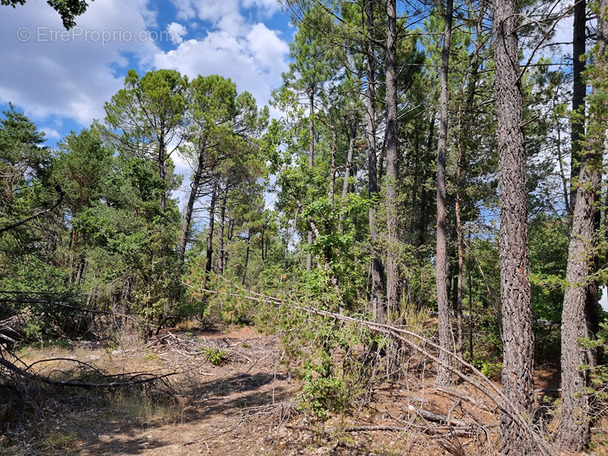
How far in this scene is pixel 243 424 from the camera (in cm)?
479

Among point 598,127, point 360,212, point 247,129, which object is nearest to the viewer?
point 598,127

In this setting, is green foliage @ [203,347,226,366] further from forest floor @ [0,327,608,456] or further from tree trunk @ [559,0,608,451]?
tree trunk @ [559,0,608,451]

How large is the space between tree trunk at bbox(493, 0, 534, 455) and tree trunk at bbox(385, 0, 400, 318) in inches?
123

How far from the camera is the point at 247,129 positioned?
15945 mm

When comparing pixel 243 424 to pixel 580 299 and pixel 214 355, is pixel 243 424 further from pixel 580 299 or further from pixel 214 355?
pixel 580 299

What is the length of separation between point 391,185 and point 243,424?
5547 mm

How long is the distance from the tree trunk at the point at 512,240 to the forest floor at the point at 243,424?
1.71ft

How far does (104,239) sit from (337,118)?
10.1 metres

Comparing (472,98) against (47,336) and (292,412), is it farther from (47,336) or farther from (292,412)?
(47,336)

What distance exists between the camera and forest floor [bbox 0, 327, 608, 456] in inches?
164

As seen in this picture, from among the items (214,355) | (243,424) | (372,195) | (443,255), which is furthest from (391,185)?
(214,355)

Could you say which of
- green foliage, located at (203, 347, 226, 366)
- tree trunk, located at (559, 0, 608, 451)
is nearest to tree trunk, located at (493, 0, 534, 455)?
tree trunk, located at (559, 0, 608, 451)

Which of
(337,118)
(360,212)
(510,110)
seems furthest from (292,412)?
(337,118)

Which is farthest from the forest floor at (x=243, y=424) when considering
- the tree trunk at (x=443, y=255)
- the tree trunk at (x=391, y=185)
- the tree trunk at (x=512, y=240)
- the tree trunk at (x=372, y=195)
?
the tree trunk at (x=391, y=185)
